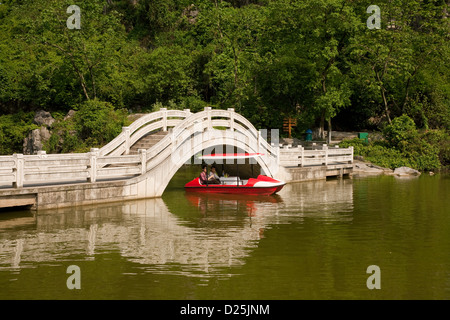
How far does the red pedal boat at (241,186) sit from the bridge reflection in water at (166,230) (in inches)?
18.6

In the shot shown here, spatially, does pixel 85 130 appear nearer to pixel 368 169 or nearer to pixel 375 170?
pixel 368 169

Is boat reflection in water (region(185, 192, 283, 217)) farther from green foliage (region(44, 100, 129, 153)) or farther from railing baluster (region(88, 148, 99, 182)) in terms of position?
green foliage (region(44, 100, 129, 153))

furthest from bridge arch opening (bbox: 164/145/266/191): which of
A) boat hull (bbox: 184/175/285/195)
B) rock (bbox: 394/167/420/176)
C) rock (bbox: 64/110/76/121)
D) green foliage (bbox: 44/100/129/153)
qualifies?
rock (bbox: 394/167/420/176)

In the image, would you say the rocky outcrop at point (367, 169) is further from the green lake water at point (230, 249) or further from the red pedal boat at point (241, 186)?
the green lake water at point (230, 249)

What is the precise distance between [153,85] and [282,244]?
1265 inches

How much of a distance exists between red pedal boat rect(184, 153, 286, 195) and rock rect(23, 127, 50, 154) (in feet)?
48.0

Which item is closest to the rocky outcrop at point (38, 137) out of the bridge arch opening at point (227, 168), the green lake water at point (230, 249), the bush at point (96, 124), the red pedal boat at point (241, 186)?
the bush at point (96, 124)

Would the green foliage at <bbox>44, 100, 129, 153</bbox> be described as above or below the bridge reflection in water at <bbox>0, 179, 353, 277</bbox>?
above

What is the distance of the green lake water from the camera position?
10.9 meters

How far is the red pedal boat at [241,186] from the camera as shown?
24.6 metres

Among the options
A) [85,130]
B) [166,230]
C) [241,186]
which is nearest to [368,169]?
[241,186]

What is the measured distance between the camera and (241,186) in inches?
985

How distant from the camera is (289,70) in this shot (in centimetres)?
4381
